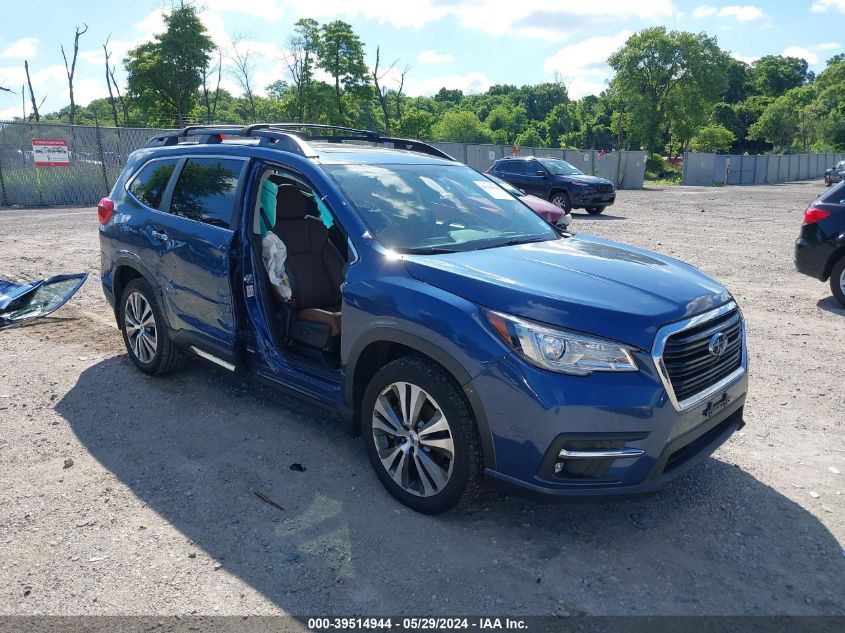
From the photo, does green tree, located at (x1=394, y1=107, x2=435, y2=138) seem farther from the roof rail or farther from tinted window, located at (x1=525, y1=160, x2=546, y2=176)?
the roof rail

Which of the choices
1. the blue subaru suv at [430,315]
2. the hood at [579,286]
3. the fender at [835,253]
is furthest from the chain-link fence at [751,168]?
the hood at [579,286]

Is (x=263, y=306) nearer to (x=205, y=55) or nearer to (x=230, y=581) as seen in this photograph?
(x=230, y=581)

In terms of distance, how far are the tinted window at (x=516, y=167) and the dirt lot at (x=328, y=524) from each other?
1543cm

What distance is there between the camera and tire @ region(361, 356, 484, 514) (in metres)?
3.09

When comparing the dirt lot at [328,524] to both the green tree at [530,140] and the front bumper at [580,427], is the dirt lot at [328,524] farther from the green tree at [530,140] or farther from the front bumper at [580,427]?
the green tree at [530,140]

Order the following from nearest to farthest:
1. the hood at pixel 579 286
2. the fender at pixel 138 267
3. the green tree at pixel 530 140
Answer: the hood at pixel 579 286 → the fender at pixel 138 267 → the green tree at pixel 530 140

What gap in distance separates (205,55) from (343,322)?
4202 cm

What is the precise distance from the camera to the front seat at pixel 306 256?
15.1ft

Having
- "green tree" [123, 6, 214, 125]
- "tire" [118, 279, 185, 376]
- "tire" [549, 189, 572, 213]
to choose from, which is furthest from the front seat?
"green tree" [123, 6, 214, 125]

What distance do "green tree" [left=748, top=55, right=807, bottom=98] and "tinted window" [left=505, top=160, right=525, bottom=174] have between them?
108 m

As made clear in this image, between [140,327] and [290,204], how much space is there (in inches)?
66.7

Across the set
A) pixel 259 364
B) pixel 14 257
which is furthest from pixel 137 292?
pixel 14 257

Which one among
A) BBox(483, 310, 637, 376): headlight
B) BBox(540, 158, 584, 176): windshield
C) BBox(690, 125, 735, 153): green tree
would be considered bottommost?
BBox(483, 310, 637, 376): headlight

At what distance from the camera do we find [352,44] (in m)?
44.4
